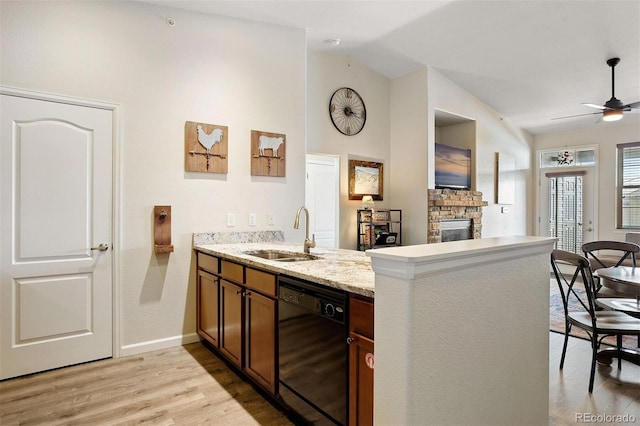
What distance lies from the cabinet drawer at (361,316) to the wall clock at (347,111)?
413cm

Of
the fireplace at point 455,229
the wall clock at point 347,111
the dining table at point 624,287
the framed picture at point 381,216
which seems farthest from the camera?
the fireplace at point 455,229

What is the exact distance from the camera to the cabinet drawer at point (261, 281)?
217 cm

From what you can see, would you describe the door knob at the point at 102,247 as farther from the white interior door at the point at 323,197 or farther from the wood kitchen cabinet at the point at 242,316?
the white interior door at the point at 323,197

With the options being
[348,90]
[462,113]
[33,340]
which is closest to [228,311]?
[33,340]

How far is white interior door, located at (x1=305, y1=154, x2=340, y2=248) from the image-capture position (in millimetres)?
5102

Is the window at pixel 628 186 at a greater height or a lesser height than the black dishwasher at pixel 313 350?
greater

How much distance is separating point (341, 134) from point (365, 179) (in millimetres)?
801

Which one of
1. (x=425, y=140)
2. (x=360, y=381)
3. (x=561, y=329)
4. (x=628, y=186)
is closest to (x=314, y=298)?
(x=360, y=381)

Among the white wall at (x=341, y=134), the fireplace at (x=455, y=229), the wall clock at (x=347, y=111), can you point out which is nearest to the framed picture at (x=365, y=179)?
the white wall at (x=341, y=134)

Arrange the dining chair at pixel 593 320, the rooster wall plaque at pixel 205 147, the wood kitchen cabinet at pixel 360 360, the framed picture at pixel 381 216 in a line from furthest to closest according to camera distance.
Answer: the framed picture at pixel 381 216, the rooster wall plaque at pixel 205 147, the dining chair at pixel 593 320, the wood kitchen cabinet at pixel 360 360

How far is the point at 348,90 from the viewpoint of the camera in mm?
5547

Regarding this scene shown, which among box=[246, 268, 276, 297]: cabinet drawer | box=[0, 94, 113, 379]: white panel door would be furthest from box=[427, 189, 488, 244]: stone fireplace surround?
box=[0, 94, 113, 379]: white panel door

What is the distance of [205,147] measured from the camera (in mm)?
3449

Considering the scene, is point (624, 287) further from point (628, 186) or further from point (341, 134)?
point (628, 186)
